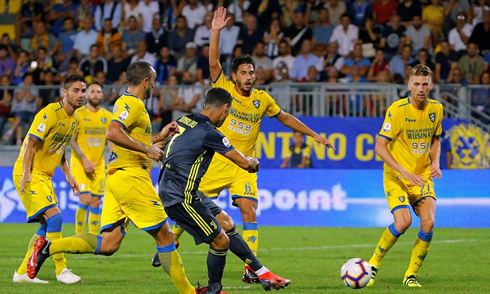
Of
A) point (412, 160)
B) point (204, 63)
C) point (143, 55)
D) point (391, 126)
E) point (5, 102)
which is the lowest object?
point (5, 102)

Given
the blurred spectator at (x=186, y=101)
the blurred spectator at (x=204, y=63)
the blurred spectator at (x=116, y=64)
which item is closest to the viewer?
the blurred spectator at (x=186, y=101)

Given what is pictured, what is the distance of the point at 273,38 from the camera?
68.7 ft

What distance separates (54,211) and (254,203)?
7.70 feet

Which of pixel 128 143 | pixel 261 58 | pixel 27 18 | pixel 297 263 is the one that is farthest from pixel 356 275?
pixel 27 18

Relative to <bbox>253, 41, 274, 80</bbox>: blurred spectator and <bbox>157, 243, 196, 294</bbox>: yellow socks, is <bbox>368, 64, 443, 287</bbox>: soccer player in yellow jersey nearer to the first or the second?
<bbox>157, 243, 196, 294</bbox>: yellow socks

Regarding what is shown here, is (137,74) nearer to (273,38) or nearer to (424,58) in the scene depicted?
(424,58)

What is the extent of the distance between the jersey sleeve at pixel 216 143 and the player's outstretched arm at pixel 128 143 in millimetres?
464

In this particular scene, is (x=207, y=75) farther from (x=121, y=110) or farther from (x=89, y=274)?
(x=121, y=110)

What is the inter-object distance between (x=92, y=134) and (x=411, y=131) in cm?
625

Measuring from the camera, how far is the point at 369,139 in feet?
57.8

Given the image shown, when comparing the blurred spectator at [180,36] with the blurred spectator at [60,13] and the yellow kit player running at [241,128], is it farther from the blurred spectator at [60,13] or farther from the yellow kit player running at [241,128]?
the yellow kit player running at [241,128]

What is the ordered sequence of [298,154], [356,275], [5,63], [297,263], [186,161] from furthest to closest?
[5,63]
[298,154]
[297,263]
[356,275]
[186,161]

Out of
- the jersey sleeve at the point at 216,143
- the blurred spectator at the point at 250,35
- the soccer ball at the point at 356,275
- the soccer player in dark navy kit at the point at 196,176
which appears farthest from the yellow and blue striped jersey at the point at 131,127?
the blurred spectator at the point at 250,35

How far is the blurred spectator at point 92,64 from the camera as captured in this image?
2095 centimetres
